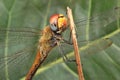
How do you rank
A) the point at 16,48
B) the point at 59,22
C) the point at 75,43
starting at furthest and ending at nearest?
the point at 16,48, the point at 59,22, the point at 75,43

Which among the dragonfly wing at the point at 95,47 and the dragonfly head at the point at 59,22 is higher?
the dragonfly head at the point at 59,22

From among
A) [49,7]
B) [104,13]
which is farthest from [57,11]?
[104,13]

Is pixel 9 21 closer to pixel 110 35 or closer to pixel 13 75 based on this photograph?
pixel 13 75

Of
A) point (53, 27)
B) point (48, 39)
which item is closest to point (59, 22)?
point (53, 27)

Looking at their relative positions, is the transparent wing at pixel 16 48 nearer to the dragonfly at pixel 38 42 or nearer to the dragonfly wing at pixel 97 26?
the dragonfly at pixel 38 42

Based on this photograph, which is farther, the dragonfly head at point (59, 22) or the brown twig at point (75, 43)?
the dragonfly head at point (59, 22)

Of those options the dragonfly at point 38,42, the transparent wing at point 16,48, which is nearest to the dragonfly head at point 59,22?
the dragonfly at point 38,42

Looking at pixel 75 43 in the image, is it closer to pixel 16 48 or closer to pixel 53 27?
pixel 53 27
